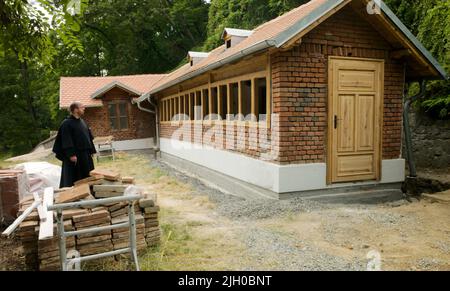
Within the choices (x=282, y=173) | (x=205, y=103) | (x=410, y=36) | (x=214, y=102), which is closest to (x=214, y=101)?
(x=214, y=102)

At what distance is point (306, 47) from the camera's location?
6496mm

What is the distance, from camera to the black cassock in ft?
19.4

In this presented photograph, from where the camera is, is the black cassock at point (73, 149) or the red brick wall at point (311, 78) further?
the red brick wall at point (311, 78)

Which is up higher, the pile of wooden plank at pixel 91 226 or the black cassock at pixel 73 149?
the black cassock at pixel 73 149

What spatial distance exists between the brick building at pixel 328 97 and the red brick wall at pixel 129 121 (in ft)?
44.0

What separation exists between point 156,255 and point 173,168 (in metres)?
9.51

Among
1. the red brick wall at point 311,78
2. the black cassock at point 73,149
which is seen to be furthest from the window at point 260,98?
the black cassock at point 73,149

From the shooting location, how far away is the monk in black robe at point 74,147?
591 cm

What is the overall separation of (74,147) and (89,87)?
1650cm

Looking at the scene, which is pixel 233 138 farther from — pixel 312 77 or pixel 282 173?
pixel 312 77

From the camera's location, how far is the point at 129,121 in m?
20.2

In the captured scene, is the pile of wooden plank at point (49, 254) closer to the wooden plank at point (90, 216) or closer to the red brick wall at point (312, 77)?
the wooden plank at point (90, 216)

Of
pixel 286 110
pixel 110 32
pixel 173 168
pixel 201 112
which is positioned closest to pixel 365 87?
pixel 286 110
